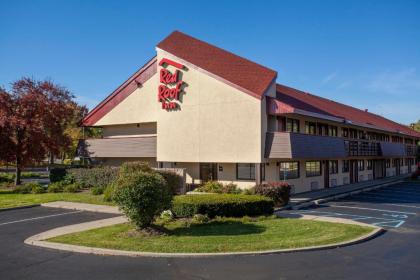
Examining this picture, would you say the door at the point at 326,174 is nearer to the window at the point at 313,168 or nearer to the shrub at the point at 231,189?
the window at the point at 313,168

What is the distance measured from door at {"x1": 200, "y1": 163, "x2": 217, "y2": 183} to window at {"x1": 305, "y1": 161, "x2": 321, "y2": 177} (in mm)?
6793

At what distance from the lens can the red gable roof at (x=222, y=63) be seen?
974 inches

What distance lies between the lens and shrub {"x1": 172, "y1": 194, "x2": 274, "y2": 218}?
53.1 feet

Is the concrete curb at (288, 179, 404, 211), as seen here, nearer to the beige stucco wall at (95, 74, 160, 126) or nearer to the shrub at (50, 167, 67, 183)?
the beige stucco wall at (95, 74, 160, 126)

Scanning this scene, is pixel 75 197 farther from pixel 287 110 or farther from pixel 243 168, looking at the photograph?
pixel 287 110

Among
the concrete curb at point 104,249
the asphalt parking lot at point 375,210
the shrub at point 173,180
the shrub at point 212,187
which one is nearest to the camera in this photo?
the concrete curb at point 104,249

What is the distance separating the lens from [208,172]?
28.4 meters

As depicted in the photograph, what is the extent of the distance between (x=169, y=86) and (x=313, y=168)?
12360 millimetres

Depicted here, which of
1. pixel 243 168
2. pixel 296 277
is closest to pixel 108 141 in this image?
pixel 243 168

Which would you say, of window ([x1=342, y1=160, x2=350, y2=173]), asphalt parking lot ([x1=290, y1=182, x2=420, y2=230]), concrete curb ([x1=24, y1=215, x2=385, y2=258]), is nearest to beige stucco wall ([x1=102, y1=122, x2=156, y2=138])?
asphalt parking lot ([x1=290, y1=182, x2=420, y2=230])

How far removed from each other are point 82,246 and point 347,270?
730cm

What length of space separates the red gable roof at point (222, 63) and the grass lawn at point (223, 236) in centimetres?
1053

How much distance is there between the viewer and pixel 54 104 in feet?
104

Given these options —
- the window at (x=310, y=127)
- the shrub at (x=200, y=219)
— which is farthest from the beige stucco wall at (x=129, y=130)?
the shrub at (x=200, y=219)
